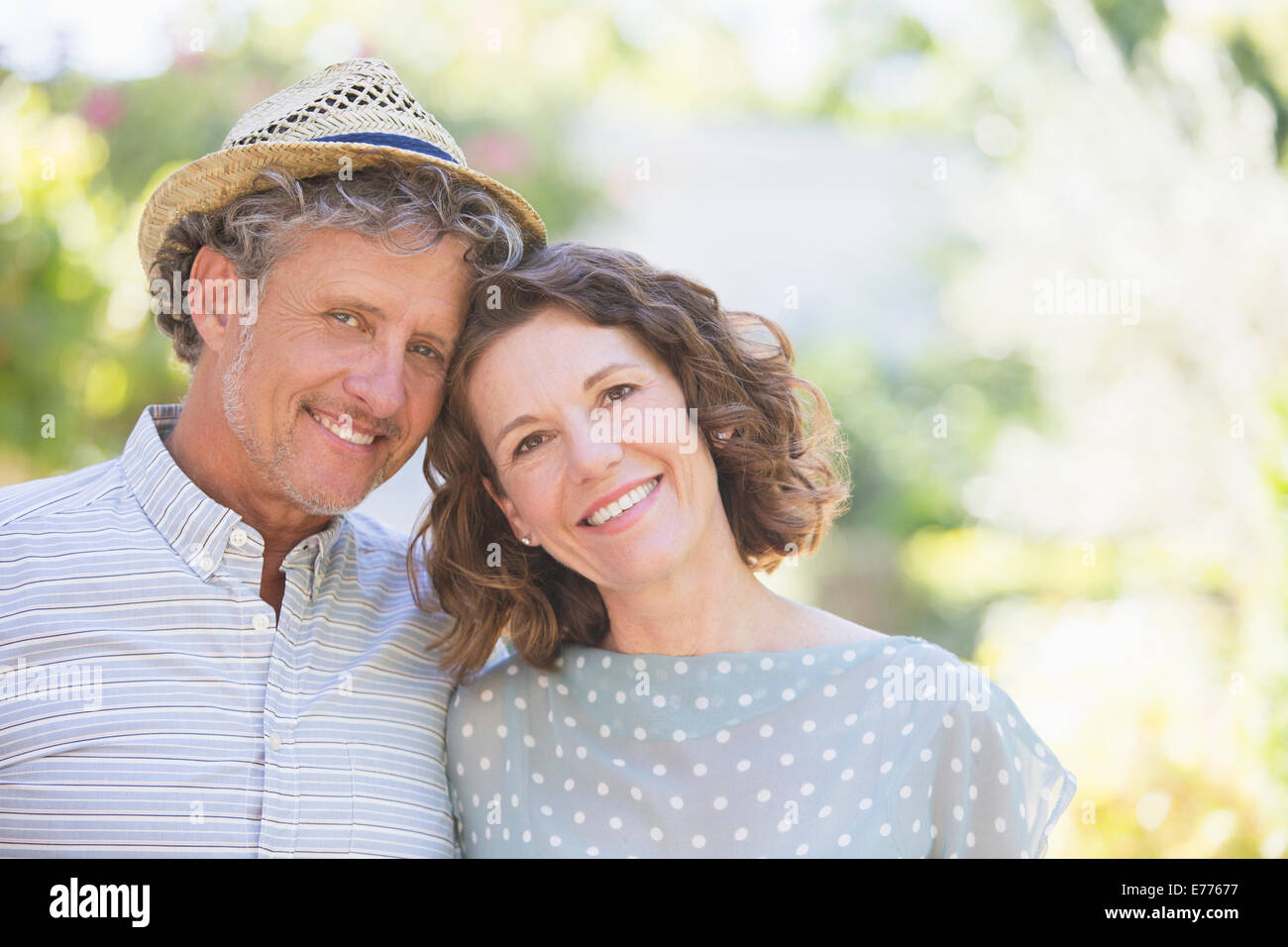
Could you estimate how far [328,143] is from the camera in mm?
2184

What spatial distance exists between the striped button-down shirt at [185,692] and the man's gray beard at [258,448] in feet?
0.30

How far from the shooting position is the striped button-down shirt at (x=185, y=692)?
1.86 m

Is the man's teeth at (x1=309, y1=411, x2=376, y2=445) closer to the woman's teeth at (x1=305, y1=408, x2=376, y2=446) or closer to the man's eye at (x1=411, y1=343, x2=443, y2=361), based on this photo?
the woman's teeth at (x1=305, y1=408, x2=376, y2=446)

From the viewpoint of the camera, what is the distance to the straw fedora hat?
2.24 meters

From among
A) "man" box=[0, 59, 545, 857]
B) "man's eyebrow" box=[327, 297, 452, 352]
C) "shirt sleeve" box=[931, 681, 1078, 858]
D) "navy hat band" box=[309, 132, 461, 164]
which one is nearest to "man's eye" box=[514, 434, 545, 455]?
"man" box=[0, 59, 545, 857]

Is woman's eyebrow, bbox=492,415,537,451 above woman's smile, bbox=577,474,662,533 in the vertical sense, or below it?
above

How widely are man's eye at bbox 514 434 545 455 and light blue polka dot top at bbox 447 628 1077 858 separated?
0.44 metres

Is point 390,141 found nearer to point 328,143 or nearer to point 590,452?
point 328,143

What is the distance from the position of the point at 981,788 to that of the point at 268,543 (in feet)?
4.76

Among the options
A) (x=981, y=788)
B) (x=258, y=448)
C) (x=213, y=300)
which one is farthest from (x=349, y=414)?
(x=981, y=788)

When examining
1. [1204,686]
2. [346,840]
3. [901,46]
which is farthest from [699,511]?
[901,46]

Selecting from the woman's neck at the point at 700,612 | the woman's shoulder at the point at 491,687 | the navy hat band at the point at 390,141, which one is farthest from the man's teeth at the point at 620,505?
the navy hat band at the point at 390,141
